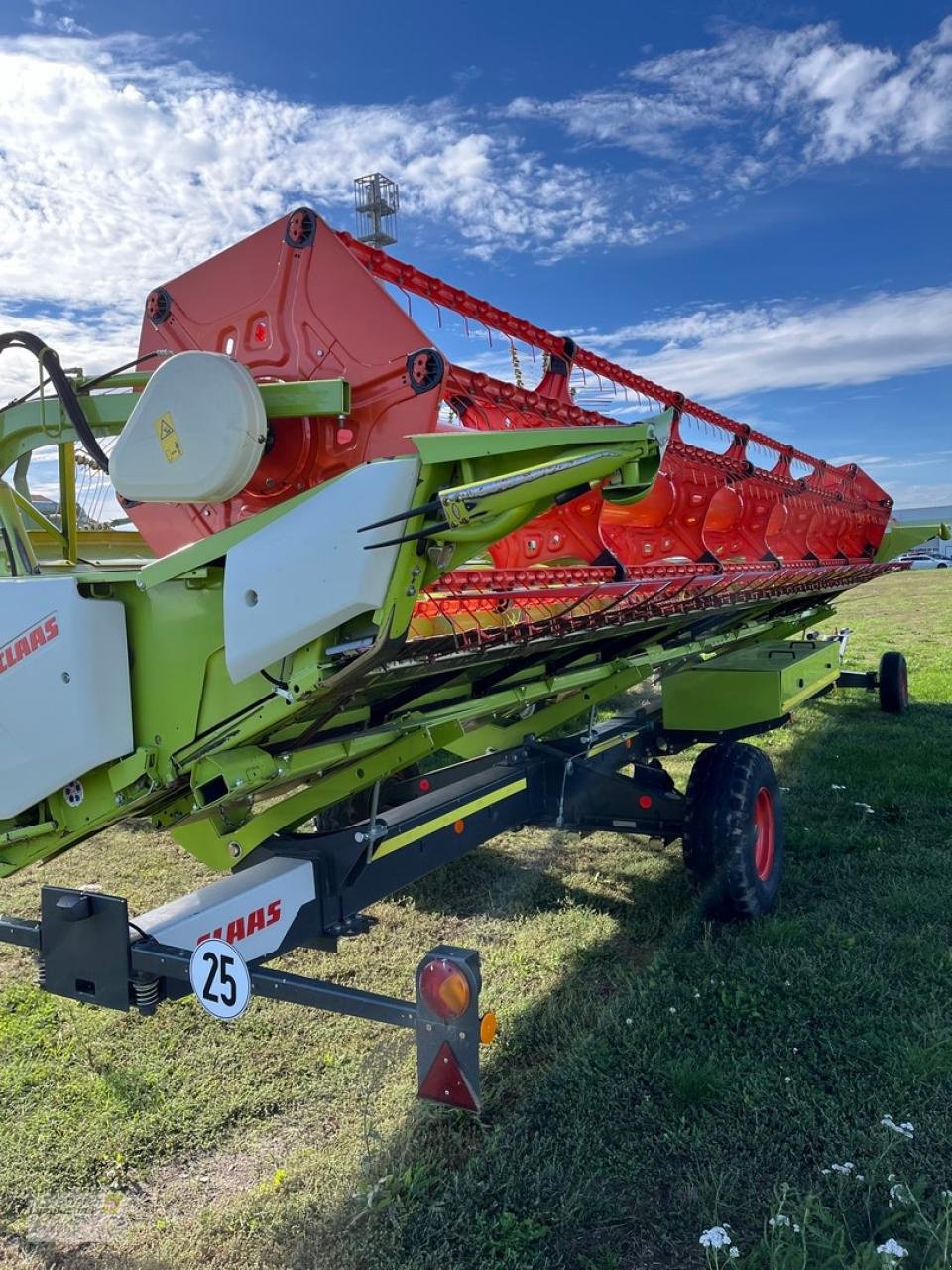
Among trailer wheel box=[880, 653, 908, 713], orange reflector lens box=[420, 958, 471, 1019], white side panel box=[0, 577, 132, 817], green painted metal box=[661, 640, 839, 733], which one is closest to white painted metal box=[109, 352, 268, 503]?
white side panel box=[0, 577, 132, 817]

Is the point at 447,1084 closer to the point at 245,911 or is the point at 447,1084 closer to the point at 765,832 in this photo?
the point at 245,911

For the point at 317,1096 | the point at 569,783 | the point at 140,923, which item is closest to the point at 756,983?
the point at 569,783

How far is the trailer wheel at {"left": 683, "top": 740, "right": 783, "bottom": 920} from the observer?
4660 millimetres

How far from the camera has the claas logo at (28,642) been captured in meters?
2.84

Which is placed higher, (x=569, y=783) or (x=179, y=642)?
(x=179, y=642)

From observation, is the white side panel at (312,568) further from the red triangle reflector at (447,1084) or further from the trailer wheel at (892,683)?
the trailer wheel at (892,683)

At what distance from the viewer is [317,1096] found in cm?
345

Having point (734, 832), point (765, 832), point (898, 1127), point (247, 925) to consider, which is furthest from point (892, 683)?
point (247, 925)

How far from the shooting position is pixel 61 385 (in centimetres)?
314

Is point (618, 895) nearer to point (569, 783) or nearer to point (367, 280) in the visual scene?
point (569, 783)

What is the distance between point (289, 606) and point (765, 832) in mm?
3539

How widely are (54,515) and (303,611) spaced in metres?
3.78

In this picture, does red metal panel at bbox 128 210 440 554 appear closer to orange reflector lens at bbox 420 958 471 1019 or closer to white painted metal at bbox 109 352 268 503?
white painted metal at bbox 109 352 268 503

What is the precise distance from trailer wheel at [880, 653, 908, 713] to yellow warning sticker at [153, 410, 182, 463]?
332 inches
